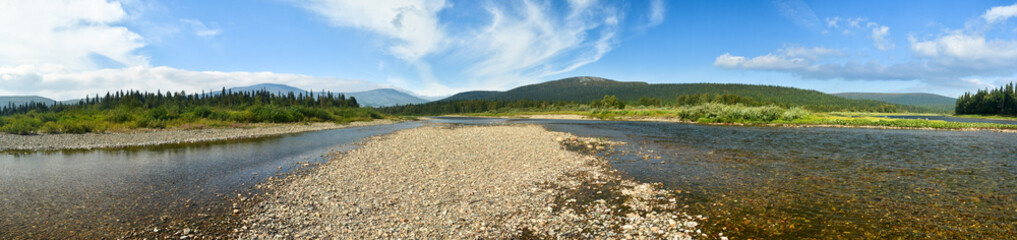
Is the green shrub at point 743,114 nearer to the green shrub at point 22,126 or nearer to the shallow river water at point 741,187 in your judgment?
the shallow river water at point 741,187

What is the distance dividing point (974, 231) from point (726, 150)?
51.2 ft

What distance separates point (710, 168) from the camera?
16000 mm

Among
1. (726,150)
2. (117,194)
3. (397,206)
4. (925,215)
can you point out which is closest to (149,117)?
(117,194)

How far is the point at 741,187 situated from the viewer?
1209cm

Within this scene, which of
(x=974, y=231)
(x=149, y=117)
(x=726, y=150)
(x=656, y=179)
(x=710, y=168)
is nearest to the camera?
(x=974, y=231)

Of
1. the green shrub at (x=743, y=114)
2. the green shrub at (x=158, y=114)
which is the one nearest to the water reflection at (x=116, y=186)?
the green shrub at (x=158, y=114)

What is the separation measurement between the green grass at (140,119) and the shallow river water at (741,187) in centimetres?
2117

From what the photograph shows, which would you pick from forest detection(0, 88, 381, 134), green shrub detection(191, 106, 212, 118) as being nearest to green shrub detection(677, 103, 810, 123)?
forest detection(0, 88, 381, 134)

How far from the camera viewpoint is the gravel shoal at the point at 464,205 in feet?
25.7

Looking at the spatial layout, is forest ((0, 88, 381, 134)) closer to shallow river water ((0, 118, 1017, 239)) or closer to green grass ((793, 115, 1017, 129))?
shallow river water ((0, 118, 1017, 239))

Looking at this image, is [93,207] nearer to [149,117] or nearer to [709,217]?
[709,217]

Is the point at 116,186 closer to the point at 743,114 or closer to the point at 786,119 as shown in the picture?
the point at 743,114

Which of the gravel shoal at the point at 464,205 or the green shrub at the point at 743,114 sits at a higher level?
the green shrub at the point at 743,114

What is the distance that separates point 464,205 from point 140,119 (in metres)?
54.4
